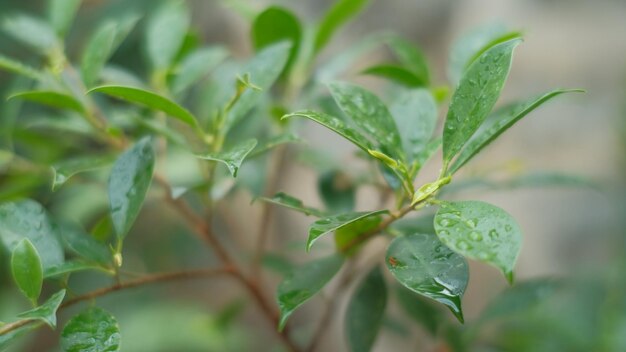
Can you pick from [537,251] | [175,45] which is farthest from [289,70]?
[537,251]

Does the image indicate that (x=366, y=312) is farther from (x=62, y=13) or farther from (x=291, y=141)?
(x=62, y=13)

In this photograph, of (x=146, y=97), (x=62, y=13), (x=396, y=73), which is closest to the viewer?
(x=146, y=97)

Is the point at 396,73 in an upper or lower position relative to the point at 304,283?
upper

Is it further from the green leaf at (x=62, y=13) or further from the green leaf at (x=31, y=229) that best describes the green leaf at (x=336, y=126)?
the green leaf at (x=62, y=13)

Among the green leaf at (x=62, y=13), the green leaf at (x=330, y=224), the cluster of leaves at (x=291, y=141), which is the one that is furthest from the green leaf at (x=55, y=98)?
the green leaf at (x=330, y=224)

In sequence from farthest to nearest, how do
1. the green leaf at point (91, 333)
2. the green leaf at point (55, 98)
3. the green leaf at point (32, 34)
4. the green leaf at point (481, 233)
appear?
the green leaf at point (32, 34)
the green leaf at point (55, 98)
the green leaf at point (91, 333)
the green leaf at point (481, 233)

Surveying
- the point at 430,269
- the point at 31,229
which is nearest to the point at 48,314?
the point at 31,229

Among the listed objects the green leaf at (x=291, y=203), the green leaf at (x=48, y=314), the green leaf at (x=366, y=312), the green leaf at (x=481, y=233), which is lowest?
the green leaf at (x=366, y=312)

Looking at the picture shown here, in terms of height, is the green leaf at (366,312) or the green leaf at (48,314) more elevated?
the green leaf at (48,314)

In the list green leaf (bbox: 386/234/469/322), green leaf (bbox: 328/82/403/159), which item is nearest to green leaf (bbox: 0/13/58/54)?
green leaf (bbox: 328/82/403/159)
